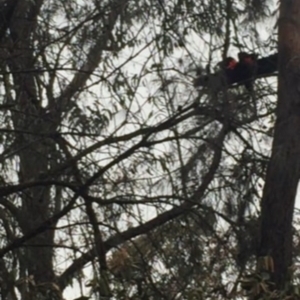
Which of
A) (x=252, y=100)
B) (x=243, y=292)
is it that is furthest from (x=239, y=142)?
(x=243, y=292)

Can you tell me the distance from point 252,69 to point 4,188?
1.27 meters

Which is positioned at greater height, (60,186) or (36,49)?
(36,49)

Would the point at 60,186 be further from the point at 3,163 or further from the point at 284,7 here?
the point at 284,7

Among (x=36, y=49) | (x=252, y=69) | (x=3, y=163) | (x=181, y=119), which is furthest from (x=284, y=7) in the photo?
(x=3, y=163)

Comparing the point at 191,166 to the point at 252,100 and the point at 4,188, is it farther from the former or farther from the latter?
the point at 4,188

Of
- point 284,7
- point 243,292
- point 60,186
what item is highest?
point 284,7

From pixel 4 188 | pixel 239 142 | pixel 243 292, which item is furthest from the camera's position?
pixel 239 142

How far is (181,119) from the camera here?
515cm

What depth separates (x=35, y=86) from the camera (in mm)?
5301

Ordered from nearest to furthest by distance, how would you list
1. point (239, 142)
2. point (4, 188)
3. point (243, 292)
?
point (243, 292) → point (4, 188) → point (239, 142)

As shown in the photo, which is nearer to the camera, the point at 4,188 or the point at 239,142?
the point at 4,188

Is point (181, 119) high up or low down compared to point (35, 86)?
down

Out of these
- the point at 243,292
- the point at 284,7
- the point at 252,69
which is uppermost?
the point at 284,7

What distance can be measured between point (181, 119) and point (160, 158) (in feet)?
0.76
